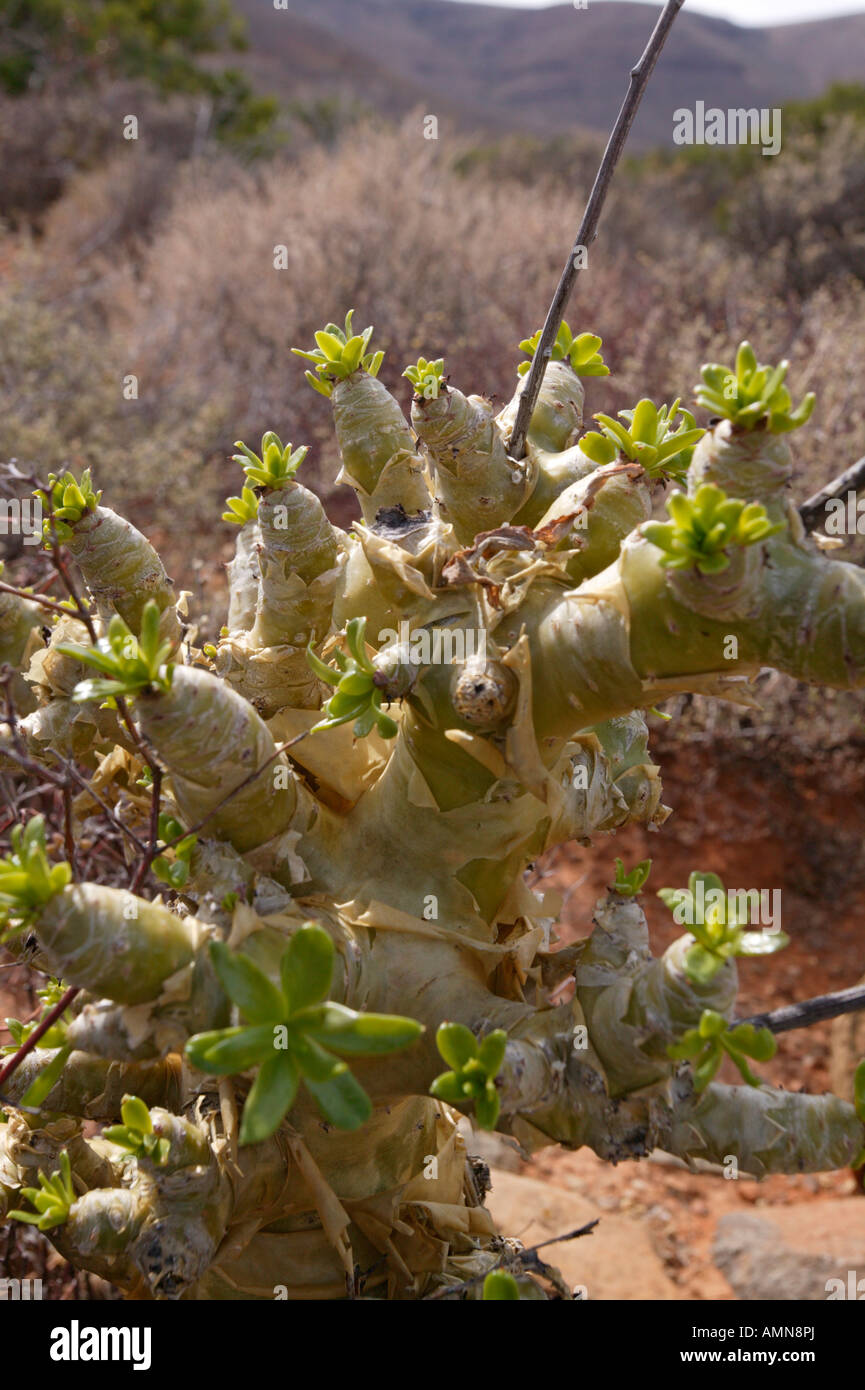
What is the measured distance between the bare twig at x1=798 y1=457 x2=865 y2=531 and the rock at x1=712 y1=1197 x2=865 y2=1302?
238 cm

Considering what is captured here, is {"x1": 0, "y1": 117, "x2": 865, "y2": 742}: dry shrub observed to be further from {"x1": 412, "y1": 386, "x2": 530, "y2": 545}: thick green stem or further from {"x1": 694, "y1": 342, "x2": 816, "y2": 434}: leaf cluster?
{"x1": 694, "y1": 342, "x2": 816, "y2": 434}: leaf cluster

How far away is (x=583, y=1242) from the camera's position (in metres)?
2.75

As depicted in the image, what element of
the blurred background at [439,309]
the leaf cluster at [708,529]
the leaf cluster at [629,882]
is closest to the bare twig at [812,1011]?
the leaf cluster at [629,882]

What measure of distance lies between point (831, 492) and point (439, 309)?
675 cm

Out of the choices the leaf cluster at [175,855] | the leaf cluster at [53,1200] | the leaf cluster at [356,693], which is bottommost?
the leaf cluster at [53,1200]

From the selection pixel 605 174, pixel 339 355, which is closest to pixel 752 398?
pixel 605 174

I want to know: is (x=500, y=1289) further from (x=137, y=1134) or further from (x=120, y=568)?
(x=120, y=568)

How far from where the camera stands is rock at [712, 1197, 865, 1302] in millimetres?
2830

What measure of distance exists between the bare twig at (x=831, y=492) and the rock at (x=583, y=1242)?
2.05 m

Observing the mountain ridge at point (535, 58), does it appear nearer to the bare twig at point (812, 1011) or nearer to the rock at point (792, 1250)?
the rock at point (792, 1250)

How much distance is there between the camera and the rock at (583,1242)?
2.61 meters

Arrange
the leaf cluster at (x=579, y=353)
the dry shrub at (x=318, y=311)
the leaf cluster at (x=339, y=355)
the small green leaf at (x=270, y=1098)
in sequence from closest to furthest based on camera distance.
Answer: the small green leaf at (x=270, y=1098) < the leaf cluster at (x=339, y=355) < the leaf cluster at (x=579, y=353) < the dry shrub at (x=318, y=311)
